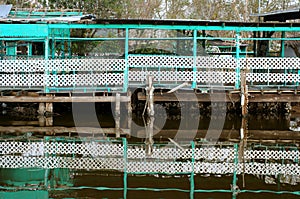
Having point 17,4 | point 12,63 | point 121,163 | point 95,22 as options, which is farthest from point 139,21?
point 17,4

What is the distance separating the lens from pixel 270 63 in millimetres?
16406

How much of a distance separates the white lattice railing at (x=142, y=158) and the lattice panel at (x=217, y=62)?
4.05m

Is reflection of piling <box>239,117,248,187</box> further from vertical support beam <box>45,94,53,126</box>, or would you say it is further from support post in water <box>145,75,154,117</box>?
vertical support beam <box>45,94,53,126</box>

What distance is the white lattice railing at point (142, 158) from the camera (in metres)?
10.8

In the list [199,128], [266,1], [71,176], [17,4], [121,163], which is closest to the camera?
[71,176]

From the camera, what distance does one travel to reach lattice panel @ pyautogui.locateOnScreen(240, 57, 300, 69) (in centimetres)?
1633

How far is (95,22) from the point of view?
15969 millimetres

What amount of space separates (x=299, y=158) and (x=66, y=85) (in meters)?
7.55

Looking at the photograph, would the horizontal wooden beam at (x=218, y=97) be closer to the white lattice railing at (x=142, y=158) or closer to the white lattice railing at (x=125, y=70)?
the white lattice railing at (x=125, y=70)

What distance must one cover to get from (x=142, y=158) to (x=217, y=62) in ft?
18.5

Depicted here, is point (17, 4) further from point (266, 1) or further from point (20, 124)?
point (266, 1)

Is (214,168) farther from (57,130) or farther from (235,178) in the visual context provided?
(57,130)

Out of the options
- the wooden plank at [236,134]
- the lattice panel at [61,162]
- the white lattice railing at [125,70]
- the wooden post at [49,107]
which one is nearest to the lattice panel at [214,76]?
the white lattice railing at [125,70]

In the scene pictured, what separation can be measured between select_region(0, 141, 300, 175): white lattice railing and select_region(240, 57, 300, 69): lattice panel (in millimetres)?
4290
